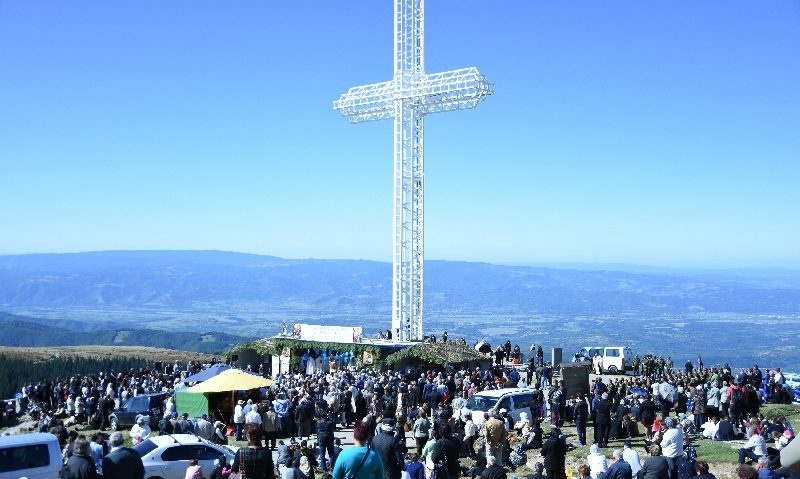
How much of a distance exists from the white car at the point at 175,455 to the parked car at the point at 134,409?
10.4 meters

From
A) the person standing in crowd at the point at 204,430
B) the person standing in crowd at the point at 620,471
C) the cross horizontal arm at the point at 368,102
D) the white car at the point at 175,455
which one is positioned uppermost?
the cross horizontal arm at the point at 368,102

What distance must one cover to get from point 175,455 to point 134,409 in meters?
11.4

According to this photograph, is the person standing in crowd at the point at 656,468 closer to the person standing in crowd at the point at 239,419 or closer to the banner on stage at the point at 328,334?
the person standing in crowd at the point at 239,419

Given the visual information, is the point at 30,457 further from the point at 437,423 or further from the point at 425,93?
the point at 425,93

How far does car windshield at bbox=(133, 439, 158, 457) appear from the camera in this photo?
Result: 51.8 ft

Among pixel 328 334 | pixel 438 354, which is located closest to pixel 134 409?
pixel 438 354

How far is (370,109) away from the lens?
47344 millimetres

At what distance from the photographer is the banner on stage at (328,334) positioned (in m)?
38.9

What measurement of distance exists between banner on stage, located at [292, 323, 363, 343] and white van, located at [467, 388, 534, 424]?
17.0 meters

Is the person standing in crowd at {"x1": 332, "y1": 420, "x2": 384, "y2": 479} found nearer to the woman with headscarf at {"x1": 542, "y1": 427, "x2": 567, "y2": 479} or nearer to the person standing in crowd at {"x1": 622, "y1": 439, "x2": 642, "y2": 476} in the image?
the woman with headscarf at {"x1": 542, "y1": 427, "x2": 567, "y2": 479}

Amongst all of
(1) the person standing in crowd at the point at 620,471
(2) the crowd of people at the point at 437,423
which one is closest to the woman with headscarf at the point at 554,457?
(2) the crowd of people at the point at 437,423

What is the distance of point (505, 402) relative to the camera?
71.7ft

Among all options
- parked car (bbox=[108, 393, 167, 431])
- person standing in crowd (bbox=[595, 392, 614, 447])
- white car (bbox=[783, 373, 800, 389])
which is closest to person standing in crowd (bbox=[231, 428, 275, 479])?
person standing in crowd (bbox=[595, 392, 614, 447])

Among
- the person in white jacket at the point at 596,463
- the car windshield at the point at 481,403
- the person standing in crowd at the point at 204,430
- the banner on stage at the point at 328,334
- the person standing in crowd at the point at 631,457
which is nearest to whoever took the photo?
the person standing in crowd at the point at 631,457
